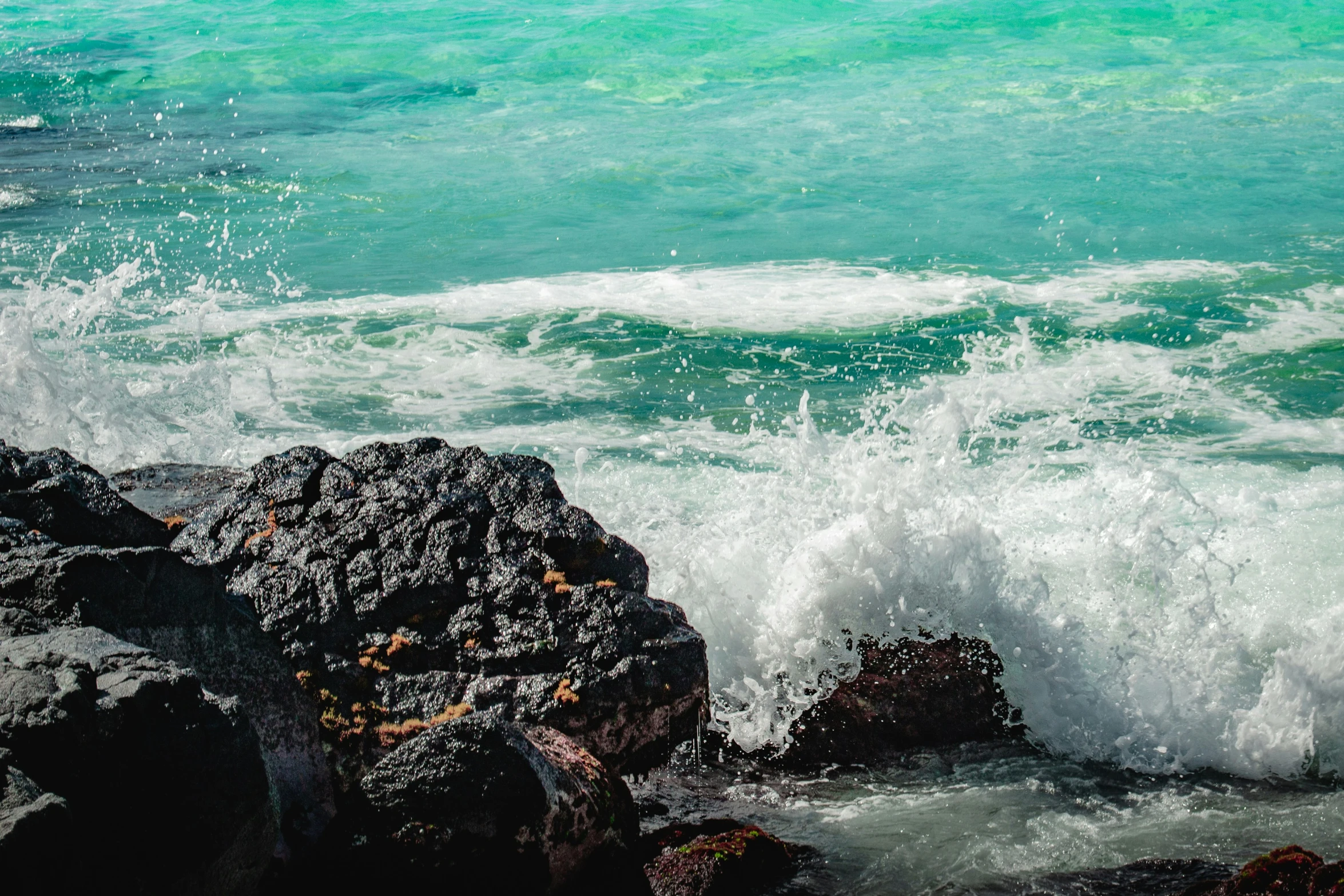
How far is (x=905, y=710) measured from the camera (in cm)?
399

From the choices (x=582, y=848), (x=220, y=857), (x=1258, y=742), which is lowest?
(x=1258, y=742)

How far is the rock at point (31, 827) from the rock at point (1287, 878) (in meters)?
2.41

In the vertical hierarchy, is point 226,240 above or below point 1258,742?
above

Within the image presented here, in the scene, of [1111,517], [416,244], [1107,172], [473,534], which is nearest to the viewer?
[473,534]

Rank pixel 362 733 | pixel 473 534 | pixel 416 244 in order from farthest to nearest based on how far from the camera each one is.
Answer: pixel 416 244
pixel 473 534
pixel 362 733

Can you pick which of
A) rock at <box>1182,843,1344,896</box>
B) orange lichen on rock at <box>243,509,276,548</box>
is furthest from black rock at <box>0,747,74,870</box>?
rock at <box>1182,843,1344,896</box>

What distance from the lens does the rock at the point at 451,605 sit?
3.26 metres

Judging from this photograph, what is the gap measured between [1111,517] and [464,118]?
659 inches

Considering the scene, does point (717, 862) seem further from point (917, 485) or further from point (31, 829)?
point (917, 485)

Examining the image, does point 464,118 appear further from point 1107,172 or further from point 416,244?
point 1107,172

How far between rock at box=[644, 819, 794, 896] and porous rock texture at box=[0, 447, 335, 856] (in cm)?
89

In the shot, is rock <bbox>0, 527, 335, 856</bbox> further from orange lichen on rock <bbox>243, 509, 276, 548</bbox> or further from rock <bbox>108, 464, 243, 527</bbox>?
rock <bbox>108, 464, 243, 527</bbox>

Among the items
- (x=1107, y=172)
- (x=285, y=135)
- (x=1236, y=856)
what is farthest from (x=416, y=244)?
(x=1236, y=856)

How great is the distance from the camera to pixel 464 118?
19828mm
